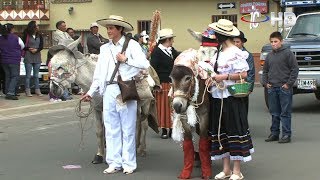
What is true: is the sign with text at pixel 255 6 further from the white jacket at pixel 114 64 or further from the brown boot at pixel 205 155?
the brown boot at pixel 205 155

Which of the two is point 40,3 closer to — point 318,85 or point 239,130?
point 318,85

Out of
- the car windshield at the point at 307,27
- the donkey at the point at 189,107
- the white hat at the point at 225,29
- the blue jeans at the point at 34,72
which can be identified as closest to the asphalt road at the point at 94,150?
the donkey at the point at 189,107

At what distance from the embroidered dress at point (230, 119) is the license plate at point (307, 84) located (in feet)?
20.8

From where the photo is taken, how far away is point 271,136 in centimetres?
980

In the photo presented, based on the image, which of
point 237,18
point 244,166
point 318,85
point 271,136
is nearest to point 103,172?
point 244,166

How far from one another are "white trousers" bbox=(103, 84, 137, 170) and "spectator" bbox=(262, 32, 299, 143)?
3.19 metres

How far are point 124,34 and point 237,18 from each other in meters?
18.4

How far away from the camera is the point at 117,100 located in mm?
7289

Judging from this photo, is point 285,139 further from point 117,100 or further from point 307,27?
point 307,27

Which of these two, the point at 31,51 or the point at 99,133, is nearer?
the point at 99,133

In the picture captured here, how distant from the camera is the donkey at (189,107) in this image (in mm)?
6587

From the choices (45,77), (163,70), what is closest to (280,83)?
(163,70)

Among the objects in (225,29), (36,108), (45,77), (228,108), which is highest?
(225,29)

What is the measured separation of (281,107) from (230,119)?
3.18 meters
